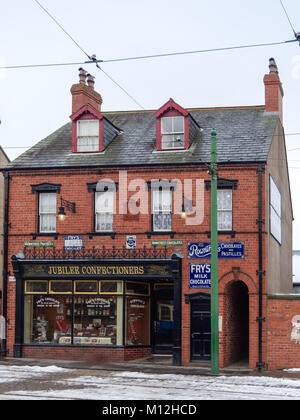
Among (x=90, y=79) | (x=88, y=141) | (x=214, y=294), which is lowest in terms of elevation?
(x=214, y=294)

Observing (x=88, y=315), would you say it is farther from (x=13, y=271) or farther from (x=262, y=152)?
(x=262, y=152)

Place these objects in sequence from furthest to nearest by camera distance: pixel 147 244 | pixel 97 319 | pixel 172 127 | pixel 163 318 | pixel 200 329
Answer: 1. pixel 163 318
2. pixel 172 127
3. pixel 97 319
4. pixel 147 244
5. pixel 200 329

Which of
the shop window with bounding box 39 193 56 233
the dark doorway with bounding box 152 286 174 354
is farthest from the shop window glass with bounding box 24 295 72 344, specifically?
the dark doorway with bounding box 152 286 174 354

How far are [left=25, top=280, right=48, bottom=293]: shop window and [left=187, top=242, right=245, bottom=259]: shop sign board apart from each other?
5.81m

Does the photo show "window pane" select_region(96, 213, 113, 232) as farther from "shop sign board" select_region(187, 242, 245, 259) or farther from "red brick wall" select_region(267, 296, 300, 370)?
"red brick wall" select_region(267, 296, 300, 370)

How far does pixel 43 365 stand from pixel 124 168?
25.8 feet

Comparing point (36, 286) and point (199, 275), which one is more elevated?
point (199, 275)

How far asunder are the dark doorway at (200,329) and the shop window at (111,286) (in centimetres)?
273

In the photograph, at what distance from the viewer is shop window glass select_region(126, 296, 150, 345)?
26.2m

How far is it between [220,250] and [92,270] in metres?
4.87

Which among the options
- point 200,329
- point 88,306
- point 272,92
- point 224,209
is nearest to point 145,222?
point 224,209

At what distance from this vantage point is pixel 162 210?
1024 inches

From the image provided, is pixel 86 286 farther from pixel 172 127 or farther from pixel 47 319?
pixel 172 127

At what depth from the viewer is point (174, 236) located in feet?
84.2
